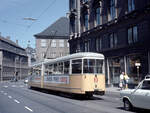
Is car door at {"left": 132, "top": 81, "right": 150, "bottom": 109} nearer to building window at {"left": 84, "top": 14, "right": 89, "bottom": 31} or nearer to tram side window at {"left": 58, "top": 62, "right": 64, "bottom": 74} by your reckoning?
tram side window at {"left": 58, "top": 62, "right": 64, "bottom": 74}

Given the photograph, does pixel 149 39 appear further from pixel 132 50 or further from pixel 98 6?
pixel 98 6

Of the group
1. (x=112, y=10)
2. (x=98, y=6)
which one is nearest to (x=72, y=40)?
(x=98, y=6)

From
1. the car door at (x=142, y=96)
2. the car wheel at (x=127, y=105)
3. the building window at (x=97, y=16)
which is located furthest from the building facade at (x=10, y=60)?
the car door at (x=142, y=96)

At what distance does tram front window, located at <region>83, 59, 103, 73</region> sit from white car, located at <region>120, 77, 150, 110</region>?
539 cm

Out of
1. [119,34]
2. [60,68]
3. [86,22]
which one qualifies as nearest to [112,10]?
[119,34]

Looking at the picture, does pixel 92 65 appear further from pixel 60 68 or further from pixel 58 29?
pixel 58 29

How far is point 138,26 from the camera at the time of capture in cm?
2591

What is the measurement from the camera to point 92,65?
17031 mm

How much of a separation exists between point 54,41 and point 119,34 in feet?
152

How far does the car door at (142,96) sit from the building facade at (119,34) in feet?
44.6

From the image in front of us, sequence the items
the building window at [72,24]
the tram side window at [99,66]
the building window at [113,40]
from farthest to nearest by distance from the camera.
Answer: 1. the building window at [72,24]
2. the building window at [113,40]
3. the tram side window at [99,66]

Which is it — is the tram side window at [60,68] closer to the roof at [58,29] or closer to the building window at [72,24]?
the building window at [72,24]

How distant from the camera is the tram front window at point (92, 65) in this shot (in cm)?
1673

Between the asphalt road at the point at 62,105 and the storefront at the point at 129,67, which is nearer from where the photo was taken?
the asphalt road at the point at 62,105
